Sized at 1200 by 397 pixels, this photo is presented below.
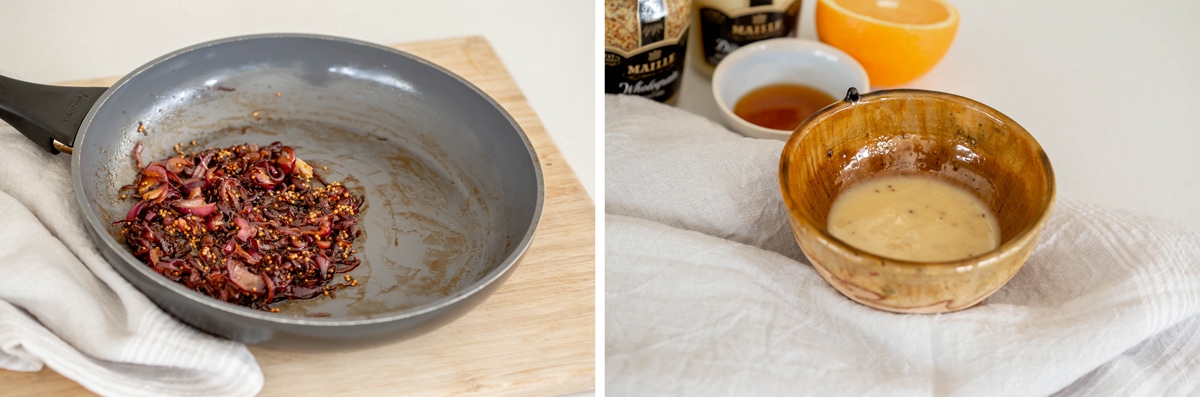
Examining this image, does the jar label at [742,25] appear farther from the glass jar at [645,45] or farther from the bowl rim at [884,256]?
the bowl rim at [884,256]

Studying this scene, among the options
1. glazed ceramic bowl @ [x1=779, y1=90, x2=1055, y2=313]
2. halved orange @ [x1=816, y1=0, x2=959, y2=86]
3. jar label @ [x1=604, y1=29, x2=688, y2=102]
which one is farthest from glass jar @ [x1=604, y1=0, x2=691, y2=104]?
glazed ceramic bowl @ [x1=779, y1=90, x2=1055, y2=313]

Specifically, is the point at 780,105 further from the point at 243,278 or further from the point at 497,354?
the point at 243,278

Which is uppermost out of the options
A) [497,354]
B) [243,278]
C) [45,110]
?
[45,110]

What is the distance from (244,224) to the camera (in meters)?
1.14

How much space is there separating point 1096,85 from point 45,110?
4.91 ft

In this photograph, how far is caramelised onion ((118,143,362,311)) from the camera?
107 centimetres

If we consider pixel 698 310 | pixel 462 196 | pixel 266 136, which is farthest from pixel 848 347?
pixel 266 136

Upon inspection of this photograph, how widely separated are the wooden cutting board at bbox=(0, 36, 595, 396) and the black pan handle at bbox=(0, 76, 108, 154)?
302 millimetres

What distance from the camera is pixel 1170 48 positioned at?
5.43 feet

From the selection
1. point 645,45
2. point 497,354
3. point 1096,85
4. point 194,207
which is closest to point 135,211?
point 194,207

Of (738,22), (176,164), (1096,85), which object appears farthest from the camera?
(1096,85)

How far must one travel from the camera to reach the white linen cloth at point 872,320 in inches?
38.5

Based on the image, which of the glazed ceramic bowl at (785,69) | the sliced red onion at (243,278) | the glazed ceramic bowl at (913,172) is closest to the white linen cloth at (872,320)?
the glazed ceramic bowl at (913,172)

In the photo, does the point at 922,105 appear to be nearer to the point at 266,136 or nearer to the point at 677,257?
the point at 677,257
